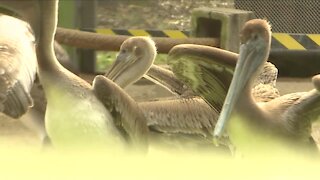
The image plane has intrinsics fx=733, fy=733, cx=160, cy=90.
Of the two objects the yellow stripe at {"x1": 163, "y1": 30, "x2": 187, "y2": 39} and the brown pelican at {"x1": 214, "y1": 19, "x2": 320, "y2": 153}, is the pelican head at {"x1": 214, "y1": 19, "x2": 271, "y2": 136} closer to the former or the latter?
the brown pelican at {"x1": 214, "y1": 19, "x2": 320, "y2": 153}

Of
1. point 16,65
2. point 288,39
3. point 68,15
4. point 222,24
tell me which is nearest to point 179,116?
point 16,65

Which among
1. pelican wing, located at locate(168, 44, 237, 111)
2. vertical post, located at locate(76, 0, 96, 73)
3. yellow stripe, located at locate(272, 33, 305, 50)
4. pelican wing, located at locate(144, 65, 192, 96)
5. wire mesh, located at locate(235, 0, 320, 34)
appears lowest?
vertical post, located at locate(76, 0, 96, 73)

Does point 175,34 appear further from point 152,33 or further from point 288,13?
point 288,13

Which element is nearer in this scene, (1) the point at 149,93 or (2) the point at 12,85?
(2) the point at 12,85

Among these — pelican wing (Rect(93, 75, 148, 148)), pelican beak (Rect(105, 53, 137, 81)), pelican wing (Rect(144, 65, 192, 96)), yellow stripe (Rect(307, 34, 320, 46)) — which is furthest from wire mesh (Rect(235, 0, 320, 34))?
pelican wing (Rect(93, 75, 148, 148))

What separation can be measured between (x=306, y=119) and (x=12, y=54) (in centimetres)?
60

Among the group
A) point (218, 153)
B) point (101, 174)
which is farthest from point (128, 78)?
point (101, 174)

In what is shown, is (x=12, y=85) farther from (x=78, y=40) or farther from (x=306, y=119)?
(x=78, y=40)

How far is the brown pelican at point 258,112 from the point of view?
143 cm

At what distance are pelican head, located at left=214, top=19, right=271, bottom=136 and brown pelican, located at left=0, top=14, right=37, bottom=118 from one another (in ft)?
1.23

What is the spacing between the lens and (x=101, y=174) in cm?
106

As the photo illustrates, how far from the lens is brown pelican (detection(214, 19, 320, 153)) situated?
1.43 m

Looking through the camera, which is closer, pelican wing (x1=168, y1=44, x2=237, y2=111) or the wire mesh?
pelican wing (x1=168, y1=44, x2=237, y2=111)

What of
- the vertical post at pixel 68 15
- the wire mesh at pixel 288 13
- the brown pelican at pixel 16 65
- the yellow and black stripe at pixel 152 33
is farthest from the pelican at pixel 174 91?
the vertical post at pixel 68 15
